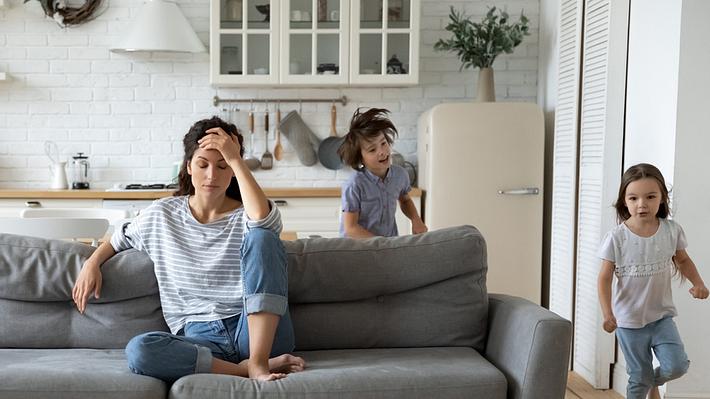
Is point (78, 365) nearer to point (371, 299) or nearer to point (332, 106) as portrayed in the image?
point (371, 299)

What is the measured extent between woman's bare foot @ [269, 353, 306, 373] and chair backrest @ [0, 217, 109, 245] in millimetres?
1134

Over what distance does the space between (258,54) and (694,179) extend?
9.01 feet

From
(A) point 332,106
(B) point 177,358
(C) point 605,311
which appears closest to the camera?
(B) point 177,358

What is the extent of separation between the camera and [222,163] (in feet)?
8.57

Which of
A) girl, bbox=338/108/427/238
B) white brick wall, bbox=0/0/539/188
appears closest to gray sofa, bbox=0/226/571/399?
girl, bbox=338/108/427/238

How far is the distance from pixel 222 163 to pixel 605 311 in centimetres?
141

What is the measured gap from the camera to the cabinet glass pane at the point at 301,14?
16.5ft

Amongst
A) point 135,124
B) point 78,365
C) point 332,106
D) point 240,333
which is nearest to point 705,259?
point 240,333

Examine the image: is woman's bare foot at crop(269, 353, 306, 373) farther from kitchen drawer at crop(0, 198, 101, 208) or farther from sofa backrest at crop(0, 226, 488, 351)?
kitchen drawer at crop(0, 198, 101, 208)

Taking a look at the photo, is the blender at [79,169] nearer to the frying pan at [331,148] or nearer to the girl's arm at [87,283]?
the frying pan at [331,148]

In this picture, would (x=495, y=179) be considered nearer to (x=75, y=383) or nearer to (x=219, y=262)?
(x=219, y=262)

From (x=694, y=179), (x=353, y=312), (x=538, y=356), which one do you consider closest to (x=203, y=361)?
(x=353, y=312)

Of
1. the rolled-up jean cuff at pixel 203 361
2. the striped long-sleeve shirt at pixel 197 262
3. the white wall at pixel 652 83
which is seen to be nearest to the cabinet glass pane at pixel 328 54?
the white wall at pixel 652 83

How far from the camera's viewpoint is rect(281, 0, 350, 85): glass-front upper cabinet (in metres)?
5.01
